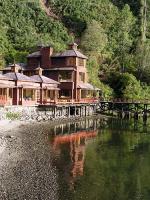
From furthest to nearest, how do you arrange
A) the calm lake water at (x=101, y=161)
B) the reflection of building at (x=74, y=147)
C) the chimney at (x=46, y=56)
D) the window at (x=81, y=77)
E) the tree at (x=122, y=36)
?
the tree at (x=122, y=36) < the window at (x=81, y=77) < the chimney at (x=46, y=56) < the reflection of building at (x=74, y=147) < the calm lake water at (x=101, y=161)

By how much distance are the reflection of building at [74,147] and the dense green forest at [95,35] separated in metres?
32.8

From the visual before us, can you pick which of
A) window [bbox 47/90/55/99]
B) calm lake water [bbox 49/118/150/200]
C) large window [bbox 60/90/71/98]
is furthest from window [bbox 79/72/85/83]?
calm lake water [bbox 49/118/150/200]

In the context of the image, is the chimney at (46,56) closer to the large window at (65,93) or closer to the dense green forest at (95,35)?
the large window at (65,93)

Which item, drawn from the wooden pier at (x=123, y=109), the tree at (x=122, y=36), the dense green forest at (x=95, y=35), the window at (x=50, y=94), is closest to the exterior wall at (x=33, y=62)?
the dense green forest at (x=95, y=35)

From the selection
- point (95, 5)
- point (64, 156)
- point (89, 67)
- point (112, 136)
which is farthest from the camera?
point (95, 5)

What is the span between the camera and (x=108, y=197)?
28.3m

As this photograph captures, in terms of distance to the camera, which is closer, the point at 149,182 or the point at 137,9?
the point at 149,182

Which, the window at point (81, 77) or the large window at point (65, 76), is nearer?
the large window at point (65, 76)

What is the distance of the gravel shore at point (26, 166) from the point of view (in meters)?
28.1

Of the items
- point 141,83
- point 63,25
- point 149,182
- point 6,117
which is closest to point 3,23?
point 63,25

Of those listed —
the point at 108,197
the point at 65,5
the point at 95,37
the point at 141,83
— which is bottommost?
the point at 108,197

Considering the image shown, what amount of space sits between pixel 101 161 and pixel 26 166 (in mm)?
7161

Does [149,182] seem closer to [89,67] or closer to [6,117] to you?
[6,117]

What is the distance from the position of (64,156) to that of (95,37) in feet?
201
